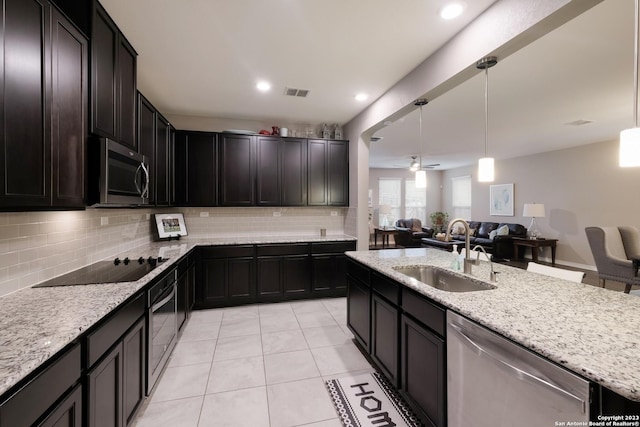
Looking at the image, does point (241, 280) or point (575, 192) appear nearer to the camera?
point (241, 280)

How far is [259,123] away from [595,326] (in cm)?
435

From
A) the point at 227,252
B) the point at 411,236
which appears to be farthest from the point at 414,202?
the point at 227,252

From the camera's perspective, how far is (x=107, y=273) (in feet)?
6.61

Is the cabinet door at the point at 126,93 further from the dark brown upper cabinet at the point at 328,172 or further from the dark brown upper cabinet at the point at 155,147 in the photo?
the dark brown upper cabinet at the point at 328,172

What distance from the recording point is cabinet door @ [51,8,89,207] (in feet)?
4.63

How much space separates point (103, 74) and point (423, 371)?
2.78 m

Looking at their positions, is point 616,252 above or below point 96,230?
below

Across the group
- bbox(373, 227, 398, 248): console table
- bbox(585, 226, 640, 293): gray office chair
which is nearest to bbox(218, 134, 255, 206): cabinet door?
bbox(585, 226, 640, 293): gray office chair

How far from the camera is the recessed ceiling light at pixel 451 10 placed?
1869 millimetres

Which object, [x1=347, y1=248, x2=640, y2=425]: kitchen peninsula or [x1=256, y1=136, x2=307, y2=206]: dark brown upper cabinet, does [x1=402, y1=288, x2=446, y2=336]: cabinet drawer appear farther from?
[x1=256, y1=136, x2=307, y2=206]: dark brown upper cabinet

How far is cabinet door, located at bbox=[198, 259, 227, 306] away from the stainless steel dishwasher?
9.92 ft

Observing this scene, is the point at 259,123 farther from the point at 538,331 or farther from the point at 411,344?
the point at 538,331

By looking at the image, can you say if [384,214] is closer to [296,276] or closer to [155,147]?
[296,276]

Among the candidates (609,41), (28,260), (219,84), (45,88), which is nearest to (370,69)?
(219,84)
